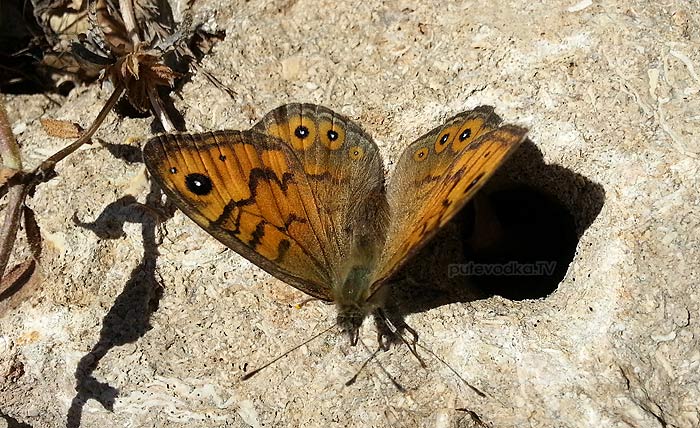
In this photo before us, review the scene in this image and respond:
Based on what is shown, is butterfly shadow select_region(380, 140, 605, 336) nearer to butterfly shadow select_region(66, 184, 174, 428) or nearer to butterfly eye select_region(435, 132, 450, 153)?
butterfly eye select_region(435, 132, 450, 153)

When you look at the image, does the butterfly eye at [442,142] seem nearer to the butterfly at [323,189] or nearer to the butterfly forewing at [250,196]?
the butterfly at [323,189]

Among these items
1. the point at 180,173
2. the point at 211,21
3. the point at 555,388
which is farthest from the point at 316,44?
the point at 555,388

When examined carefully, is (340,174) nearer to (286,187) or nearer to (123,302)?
(286,187)

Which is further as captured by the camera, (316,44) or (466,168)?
(316,44)

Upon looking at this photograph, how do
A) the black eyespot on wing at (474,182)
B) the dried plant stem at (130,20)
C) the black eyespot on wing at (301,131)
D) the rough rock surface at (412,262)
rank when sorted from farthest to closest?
the dried plant stem at (130,20)
the black eyespot on wing at (301,131)
the rough rock surface at (412,262)
the black eyespot on wing at (474,182)

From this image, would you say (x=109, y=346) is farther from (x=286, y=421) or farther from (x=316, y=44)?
(x=316, y=44)

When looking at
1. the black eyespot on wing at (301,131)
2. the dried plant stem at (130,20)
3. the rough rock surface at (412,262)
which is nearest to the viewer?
the rough rock surface at (412,262)

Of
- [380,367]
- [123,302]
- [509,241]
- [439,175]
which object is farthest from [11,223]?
[509,241]

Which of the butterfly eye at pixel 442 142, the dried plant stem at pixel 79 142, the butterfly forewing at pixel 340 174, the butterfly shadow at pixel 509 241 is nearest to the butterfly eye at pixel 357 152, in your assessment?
the butterfly forewing at pixel 340 174
